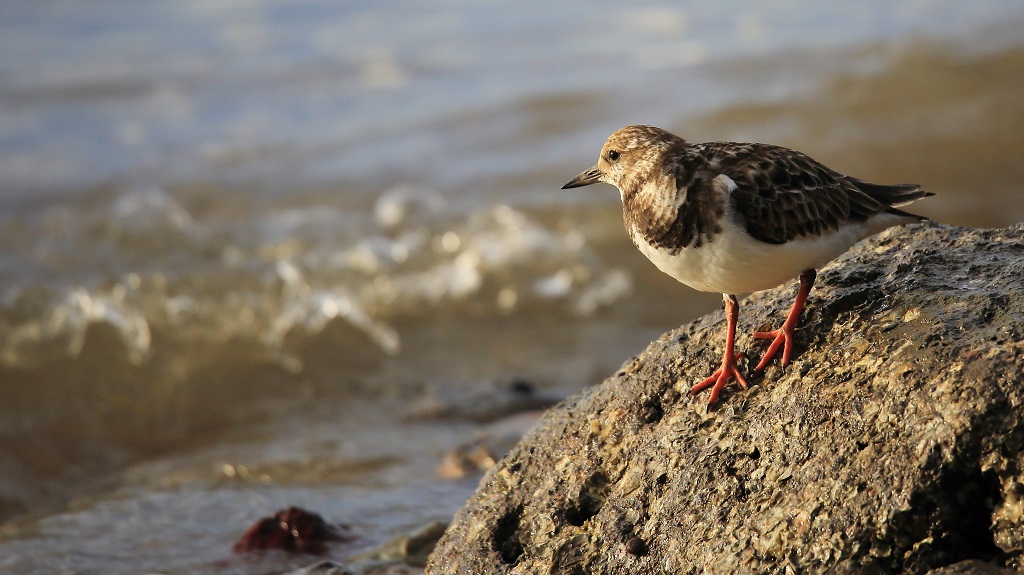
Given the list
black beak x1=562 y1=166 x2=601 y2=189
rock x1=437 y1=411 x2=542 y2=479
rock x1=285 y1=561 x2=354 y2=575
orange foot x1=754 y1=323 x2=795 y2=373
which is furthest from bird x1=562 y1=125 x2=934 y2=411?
rock x1=437 y1=411 x2=542 y2=479

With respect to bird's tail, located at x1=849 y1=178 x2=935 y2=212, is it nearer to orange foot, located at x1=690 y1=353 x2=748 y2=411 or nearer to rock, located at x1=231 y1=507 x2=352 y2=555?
orange foot, located at x1=690 y1=353 x2=748 y2=411

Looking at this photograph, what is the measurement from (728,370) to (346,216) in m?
7.73

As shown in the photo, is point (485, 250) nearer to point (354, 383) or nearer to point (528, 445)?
point (354, 383)

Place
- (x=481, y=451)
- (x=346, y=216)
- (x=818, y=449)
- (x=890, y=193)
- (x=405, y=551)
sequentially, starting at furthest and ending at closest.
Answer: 1. (x=346, y=216)
2. (x=481, y=451)
3. (x=405, y=551)
4. (x=890, y=193)
5. (x=818, y=449)

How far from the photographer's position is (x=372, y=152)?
1234cm

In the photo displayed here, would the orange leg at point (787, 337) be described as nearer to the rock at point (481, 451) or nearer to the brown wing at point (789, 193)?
the brown wing at point (789, 193)

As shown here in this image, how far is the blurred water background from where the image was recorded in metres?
6.67

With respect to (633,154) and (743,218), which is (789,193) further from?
(633,154)

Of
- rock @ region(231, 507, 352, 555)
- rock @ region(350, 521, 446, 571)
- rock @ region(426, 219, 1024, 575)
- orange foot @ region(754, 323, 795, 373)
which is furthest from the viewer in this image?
rock @ region(231, 507, 352, 555)

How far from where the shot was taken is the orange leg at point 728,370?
3381mm

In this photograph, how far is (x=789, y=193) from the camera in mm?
3502

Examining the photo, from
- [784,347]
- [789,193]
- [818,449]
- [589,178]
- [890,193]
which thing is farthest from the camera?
[589,178]

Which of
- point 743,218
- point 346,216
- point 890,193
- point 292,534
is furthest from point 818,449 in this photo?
point 346,216

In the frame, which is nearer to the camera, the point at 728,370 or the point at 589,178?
the point at 728,370
